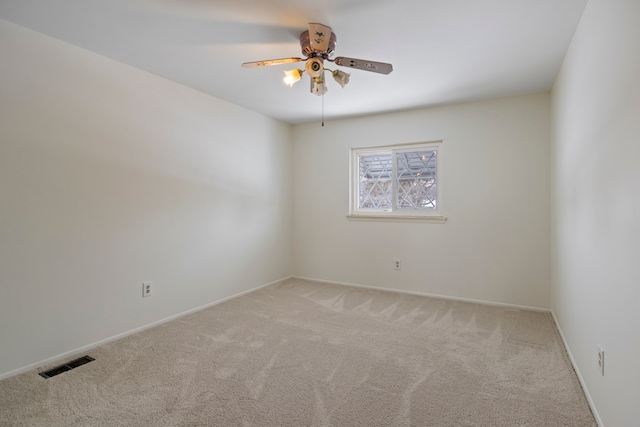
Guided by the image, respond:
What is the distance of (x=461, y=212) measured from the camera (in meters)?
3.66

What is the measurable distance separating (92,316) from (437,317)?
3033mm

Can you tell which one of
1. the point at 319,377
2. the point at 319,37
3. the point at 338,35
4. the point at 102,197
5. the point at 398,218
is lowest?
the point at 319,377

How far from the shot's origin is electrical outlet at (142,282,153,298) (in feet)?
9.25

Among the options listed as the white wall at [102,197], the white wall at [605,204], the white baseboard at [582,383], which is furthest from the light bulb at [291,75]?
the white baseboard at [582,383]

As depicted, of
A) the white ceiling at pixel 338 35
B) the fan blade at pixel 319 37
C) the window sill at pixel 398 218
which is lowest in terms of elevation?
the window sill at pixel 398 218

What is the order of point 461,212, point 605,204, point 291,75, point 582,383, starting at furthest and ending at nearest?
point 461,212 < point 291,75 < point 582,383 < point 605,204

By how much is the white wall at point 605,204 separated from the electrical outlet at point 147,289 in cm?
322

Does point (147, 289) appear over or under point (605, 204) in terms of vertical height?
under

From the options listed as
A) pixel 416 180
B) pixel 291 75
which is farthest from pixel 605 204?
pixel 416 180

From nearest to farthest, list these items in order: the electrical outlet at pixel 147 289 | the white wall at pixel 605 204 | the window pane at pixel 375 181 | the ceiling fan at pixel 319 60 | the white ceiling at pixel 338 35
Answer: the white wall at pixel 605 204
the white ceiling at pixel 338 35
the ceiling fan at pixel 319 60
the electrical outlet at pixel 147 289
the window pane at pixel 375 181

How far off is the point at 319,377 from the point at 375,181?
2.82m

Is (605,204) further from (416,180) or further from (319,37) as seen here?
(416,180)

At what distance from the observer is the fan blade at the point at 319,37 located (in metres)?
1.95

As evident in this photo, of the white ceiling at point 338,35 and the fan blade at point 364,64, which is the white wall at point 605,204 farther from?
the fan blade at point 364,64
